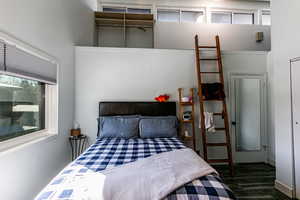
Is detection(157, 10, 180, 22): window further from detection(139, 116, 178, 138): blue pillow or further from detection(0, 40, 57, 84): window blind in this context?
detection(0, 40, 57, 84): window blind

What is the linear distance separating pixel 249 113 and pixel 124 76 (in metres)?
2.76

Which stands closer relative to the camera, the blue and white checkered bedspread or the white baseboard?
the blue and white checkered bedspread

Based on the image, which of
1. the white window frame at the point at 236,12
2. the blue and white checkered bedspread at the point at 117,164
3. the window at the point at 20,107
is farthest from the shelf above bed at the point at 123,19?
the blue and white checkered bedspread at the point at 117,164

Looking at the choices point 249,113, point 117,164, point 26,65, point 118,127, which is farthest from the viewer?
point 249,113

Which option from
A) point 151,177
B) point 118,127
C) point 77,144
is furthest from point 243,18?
point 77,144

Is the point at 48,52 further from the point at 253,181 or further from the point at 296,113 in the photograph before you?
the point at 253,181

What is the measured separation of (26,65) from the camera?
1768mm

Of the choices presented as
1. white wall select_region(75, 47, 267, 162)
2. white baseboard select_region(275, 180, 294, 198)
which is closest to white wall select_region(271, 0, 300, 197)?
white baseboard select_region(275, 180, 294, 198)

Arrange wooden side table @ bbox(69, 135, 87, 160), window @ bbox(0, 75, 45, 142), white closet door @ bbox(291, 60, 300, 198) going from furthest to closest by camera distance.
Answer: wooden side table @ bbox(69, 135, 87, 160)
white closet door @ bbox(291, 60, 300, 198)
window @ bbox(0, 75, 45, 142)

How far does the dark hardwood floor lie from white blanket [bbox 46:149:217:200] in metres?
1.48

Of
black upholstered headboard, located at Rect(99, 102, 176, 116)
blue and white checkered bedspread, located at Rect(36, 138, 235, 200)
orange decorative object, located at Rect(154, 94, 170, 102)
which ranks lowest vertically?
blue and white checkered bedspread, located at Rect(36, 138, 235, 200)

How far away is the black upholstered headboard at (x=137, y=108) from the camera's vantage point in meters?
3.12

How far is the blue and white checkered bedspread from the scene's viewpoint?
107 cm

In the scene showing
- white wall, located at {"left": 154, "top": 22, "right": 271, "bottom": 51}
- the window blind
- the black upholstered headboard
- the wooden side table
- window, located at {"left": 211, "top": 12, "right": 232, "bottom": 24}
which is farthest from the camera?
window, located at {"left": 211, "top": 12, "right": 232, "bottom": 24}
